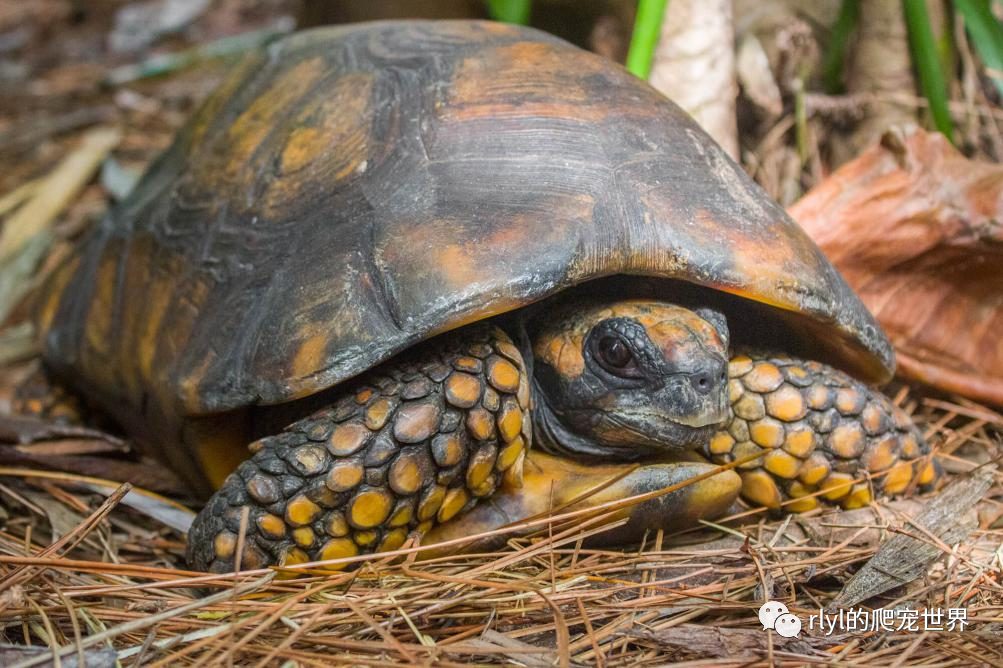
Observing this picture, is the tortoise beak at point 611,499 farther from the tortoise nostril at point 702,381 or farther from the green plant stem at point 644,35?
the green plant stem at point 644,35

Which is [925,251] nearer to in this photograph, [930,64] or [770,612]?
[930,64]

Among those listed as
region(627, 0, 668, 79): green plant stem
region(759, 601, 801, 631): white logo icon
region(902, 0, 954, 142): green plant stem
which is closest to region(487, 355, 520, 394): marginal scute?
region(759, 601, 801, 631): white logo icon

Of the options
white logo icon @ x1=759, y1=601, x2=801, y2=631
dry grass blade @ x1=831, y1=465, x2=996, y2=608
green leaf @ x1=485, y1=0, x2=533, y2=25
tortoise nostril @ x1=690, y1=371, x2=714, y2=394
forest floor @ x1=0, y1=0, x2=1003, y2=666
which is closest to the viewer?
forest floor @ x1=0, y1=0, x2=1003, y2=666

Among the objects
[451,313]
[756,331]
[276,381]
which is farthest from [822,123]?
[276,381]

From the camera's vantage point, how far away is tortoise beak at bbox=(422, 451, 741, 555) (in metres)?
2.34

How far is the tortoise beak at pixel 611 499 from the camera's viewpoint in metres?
2.34

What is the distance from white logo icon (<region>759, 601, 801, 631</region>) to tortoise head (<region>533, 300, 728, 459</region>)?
444 millimetres

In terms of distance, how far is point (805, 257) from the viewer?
2430mm

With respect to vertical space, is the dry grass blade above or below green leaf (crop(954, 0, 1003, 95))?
below

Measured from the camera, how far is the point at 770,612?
2.01m

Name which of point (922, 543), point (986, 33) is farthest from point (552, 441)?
point (986, 33)

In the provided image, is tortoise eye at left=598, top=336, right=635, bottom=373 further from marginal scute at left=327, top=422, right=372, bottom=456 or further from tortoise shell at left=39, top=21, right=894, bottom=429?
marginal scute at left=327, top=422, right=372, bottom=456

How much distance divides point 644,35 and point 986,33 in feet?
4.20

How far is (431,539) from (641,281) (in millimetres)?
853
